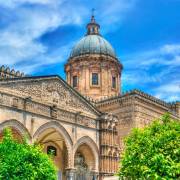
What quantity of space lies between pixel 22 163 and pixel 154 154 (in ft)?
20.9

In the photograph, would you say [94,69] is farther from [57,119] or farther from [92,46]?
[57,119]

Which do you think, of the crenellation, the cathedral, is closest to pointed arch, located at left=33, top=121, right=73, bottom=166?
the cathedral

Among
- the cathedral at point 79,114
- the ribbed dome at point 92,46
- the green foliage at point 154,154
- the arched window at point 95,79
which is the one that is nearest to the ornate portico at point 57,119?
the cathedral at point 79,114

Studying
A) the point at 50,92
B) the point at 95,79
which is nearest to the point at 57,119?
the point at 50,92

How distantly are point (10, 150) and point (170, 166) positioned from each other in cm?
803

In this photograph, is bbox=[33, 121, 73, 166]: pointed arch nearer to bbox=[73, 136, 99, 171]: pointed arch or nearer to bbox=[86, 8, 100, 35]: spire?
bbox=[73, 136, 99, 171]: pointed arch

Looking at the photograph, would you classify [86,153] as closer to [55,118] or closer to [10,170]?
[55,118]

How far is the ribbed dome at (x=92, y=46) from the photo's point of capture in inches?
1937

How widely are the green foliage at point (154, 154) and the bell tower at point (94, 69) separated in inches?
1041

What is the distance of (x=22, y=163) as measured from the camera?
19.8 meters

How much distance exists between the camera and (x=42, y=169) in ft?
66.5

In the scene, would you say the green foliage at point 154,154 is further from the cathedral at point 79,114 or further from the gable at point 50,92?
the gable at point 50,92

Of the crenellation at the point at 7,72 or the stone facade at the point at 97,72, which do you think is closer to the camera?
the crenellation at the point at 7,72

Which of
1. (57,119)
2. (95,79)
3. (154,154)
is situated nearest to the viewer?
(154,154)
